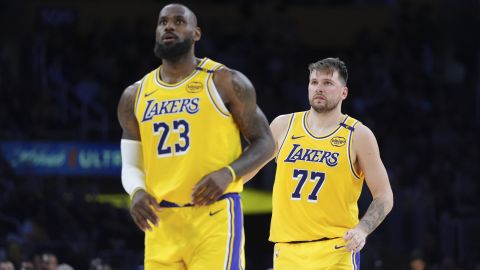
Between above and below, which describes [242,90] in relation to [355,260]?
above

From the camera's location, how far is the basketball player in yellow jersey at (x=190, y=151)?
19.1 feet

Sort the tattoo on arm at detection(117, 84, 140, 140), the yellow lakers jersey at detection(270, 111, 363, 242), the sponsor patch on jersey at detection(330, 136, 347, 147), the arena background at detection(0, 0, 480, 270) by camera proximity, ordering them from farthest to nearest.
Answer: the arena background at detection(0, 0, 480, 270), the sponsor patch on jersey at detection(330, 136, 347, 147), the yellow lakers jersey at detection(270, 111, 363, 242), the tattoo on arm at detection(117, 84, 140, 140)

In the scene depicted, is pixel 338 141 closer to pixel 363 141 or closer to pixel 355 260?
pixel 363 141

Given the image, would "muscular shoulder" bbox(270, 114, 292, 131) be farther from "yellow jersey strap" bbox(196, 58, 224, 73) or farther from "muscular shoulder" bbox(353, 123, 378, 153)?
"yellow jersey strap" bbox(196, 58, 224, 73)

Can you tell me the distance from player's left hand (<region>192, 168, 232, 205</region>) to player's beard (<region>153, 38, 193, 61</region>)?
728 millimetres

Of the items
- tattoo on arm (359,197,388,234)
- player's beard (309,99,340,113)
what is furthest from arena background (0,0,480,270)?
tattoo on arm (359,197,388,234)

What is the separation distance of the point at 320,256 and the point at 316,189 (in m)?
0.51

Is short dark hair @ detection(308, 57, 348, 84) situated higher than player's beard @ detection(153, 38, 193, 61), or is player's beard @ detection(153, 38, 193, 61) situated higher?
player's beard @ detection(153, 38, 193, 61)

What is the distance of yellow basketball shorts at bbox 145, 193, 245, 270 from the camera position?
5.83 meters

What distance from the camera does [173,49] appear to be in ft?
19.2

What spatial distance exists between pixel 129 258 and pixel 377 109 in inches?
308

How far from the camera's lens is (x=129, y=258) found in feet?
47.2

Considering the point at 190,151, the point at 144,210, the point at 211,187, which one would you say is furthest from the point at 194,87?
the point at 144,210

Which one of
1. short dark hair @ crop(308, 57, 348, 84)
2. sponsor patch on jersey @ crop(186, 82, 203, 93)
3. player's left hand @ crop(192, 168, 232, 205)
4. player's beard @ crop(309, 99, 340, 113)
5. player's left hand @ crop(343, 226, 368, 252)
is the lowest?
player's left hand @ crop(343, 226, 368, 252)
